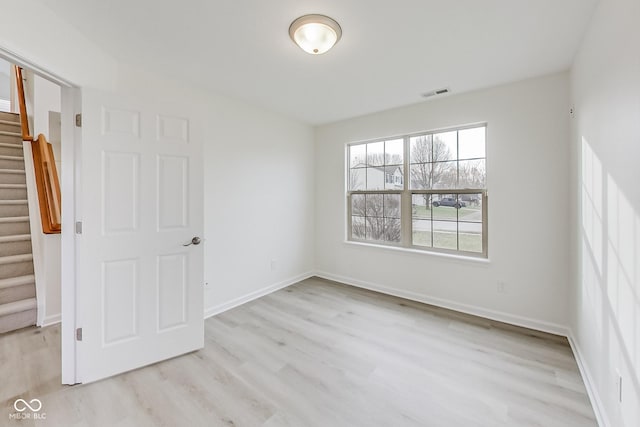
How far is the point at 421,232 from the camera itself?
345 centimetres

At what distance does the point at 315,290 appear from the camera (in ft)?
12.3

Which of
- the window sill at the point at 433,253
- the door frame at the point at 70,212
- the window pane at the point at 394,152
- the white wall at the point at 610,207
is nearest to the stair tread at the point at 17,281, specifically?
the door frame at the point at 70,212

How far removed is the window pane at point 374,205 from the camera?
3.84m

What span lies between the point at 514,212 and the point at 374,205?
1.68m

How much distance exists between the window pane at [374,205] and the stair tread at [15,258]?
4.03 meters

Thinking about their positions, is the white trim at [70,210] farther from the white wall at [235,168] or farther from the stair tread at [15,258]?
the stair tread at [15,258]

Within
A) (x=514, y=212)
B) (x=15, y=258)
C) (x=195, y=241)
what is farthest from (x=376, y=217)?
(x=15, y=258)

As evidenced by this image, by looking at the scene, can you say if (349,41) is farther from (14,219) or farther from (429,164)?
(14,219)

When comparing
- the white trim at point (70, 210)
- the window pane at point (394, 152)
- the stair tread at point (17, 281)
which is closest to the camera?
the white trim at point (70, 210)

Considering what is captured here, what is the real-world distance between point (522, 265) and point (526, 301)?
1.19ft

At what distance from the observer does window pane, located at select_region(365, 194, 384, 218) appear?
384 cm

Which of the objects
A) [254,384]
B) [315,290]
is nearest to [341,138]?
[315,290]

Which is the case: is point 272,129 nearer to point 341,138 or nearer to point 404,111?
point 341,138

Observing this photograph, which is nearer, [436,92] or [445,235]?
[436,92]
